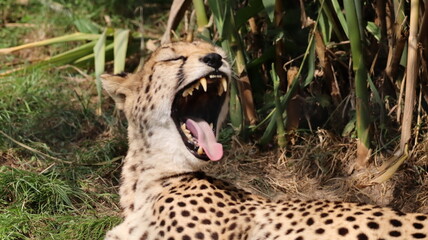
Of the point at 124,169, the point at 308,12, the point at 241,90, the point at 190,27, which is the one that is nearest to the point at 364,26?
the point at 308,12

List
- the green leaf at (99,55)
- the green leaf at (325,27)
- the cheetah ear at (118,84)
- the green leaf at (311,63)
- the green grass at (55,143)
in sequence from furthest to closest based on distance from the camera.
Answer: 1. the green leaf at (99,55)
2. the green leaf at (325,27)
3. the green leaf at (311,63)
4. the green grass at (55,143)
5. the cheetah ear at (118,84)

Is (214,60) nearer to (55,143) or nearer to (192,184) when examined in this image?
(192,184)

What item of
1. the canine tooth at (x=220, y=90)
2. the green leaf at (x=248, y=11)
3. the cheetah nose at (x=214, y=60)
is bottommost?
the canine tooth at (x=220, y=90)

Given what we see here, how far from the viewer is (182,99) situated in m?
3.71

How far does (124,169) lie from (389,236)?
1214 mm

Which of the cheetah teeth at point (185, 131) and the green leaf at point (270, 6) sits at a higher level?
the green leaf at point (270, 6)

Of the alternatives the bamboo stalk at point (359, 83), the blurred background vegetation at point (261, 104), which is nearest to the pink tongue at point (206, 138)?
the blurred background vegetation at point (261, 104)

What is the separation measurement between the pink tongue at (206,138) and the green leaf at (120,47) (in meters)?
1.72

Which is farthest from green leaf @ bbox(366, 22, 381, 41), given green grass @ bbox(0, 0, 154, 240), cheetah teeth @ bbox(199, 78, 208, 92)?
green grass @ bbox(0, 0, 154, 240)

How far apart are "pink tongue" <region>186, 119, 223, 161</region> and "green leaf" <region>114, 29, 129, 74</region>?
1.72 m

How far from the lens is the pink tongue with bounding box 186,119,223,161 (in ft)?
11.6

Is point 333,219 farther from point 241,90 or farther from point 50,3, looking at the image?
point 50,3

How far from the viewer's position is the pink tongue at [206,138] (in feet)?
11.6

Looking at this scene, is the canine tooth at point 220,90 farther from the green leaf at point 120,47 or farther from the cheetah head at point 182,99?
the green leaf at point 120,47
